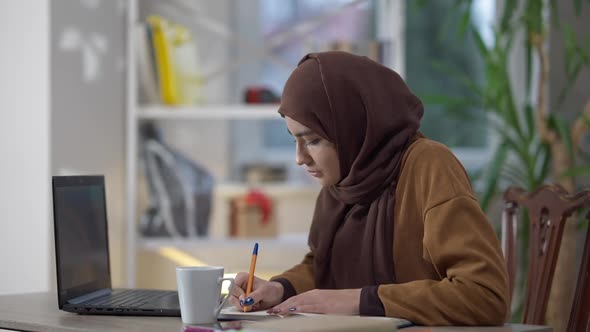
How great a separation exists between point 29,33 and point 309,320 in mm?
2134

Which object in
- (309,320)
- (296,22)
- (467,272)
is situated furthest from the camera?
(296,22)

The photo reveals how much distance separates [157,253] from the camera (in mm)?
3557

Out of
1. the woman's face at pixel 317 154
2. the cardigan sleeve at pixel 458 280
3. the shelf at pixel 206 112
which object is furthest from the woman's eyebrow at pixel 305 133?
the shelf at pixel 206 112

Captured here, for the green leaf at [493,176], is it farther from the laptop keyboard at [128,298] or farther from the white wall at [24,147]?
the laptop keyboard at [128,298]

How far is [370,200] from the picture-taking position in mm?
1745

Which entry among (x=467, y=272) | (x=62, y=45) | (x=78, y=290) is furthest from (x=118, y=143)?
(x=467, y=272)

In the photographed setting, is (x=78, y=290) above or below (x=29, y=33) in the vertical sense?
below

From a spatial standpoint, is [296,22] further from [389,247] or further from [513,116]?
[389,247]

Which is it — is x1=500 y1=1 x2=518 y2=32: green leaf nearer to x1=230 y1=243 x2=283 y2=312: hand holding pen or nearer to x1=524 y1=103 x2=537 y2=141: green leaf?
x1=524 y1=103 x2=537 y2=141: green leaf

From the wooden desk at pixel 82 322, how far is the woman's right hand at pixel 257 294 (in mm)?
149

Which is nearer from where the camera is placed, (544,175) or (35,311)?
(35,311)

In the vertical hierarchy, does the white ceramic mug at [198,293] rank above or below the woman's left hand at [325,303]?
above

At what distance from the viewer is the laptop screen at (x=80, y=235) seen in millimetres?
1628

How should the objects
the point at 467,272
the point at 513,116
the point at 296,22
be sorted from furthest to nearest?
the point at 296,22 < the point at 513,116 < the point at 467,272
